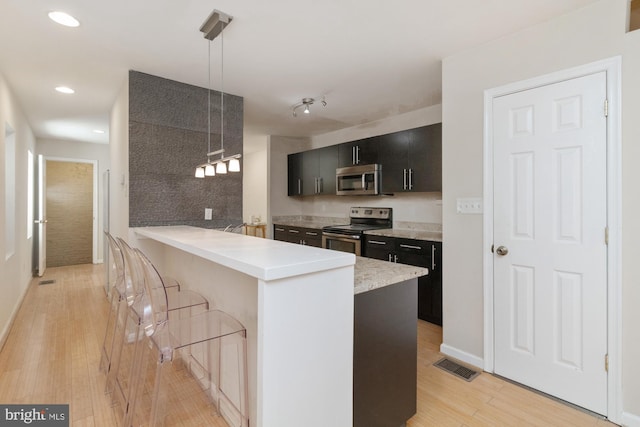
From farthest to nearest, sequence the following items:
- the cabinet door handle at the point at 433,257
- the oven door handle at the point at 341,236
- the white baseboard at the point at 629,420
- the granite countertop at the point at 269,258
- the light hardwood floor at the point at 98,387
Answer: the oven door handle at the point at 341,236
the cabinet door handle at the point at 433,257
the light hardwood floor at the point at 98,387
the white baseboard at the point at 629,420
the granite countertop at the point at 269,258

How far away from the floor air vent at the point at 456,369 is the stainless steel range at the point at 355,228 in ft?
5.59

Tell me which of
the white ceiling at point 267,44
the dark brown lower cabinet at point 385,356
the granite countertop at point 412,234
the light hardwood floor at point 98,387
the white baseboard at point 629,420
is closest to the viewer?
the dark brown lower cabinet at point 385,356

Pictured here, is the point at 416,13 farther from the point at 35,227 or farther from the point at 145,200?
the point at 35,227

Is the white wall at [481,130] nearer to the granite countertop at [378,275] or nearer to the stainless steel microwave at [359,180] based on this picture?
the granite countertop at [378,275]

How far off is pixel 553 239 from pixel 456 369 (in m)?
1.17

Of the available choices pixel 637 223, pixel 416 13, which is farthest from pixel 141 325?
pixel 637 223

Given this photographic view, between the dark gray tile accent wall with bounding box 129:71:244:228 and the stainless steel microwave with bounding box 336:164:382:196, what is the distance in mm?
1733

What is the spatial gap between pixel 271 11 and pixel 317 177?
10.9 feet

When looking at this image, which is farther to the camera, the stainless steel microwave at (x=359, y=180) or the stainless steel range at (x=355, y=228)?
the stainless steel microwave at (x=359, y=180)

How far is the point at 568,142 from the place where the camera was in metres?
1.98

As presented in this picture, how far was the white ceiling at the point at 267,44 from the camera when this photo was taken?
1.95 meters

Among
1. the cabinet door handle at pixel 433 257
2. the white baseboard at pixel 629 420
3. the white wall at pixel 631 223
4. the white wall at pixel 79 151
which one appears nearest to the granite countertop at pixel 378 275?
the white wall at pixel 631 223

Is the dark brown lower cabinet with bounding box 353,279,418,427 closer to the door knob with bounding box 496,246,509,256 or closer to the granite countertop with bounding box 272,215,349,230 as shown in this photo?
the door knob with bounding box 496,246,509,256

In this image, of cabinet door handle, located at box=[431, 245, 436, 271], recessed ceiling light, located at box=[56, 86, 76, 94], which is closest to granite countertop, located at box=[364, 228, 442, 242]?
cabinet door handle, located at box=[431, 245, 436, 271]
